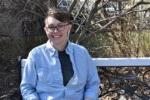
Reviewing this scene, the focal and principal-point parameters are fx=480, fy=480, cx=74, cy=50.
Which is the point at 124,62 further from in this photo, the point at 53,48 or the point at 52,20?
the point at 52,20

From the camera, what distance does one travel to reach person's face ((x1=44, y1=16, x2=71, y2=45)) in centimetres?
392

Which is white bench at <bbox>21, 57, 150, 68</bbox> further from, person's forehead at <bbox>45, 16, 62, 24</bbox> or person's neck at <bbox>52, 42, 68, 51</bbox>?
person's forehead at <bbox>45, 16, 62, 24</bbox>

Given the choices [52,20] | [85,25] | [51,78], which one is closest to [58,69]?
[51,78]

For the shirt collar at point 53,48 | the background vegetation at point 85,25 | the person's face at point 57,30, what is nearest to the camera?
the person's face at point 57,30

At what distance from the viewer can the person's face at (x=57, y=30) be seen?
3924 millimetres

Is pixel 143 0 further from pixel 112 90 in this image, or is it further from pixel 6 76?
pixel 112 90

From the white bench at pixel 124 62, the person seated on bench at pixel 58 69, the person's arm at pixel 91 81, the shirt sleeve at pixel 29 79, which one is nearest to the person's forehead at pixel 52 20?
the person seated on bench at pixel 58 69

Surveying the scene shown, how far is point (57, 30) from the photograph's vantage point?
12.8 feet

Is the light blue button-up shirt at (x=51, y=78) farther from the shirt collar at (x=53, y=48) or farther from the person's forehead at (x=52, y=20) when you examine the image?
the person's forehead at (x=52, y=20)

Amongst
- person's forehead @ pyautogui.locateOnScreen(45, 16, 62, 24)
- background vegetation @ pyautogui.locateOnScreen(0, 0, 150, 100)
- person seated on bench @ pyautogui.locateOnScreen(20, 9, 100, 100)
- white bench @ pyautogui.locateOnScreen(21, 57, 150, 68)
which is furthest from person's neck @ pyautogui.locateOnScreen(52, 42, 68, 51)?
background vegetation @ pyautogui.locateOnScreen(0, 0, 150, 100)

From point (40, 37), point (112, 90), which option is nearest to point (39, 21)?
point (40, 37)

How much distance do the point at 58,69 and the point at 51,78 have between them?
0.10 metres

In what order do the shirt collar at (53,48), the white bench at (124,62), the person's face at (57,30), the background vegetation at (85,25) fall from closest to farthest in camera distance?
1. the person's face at (57,30)
2. the shirt collar at (53,48)
3. the white bench at (124,62)
4. the background vegetation at (85,25)

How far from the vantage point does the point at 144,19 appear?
302 inches
